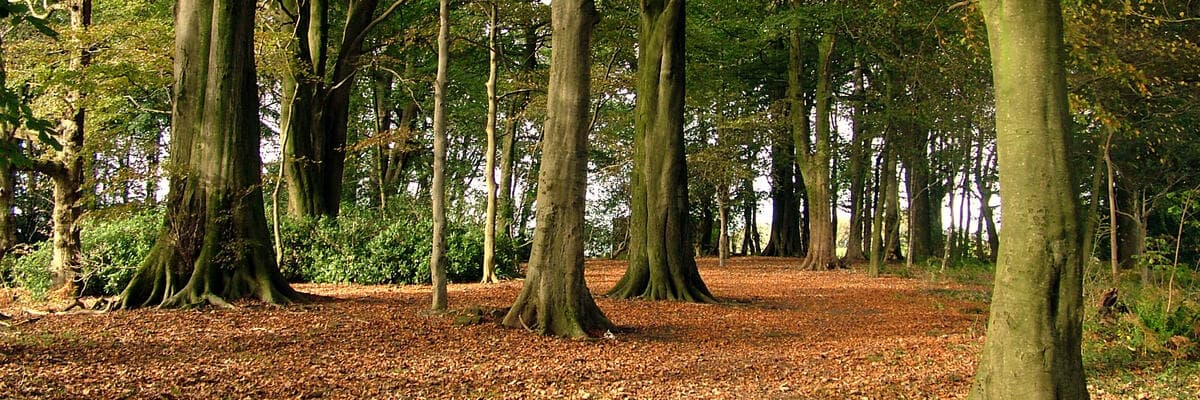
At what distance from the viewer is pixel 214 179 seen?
31.2ft

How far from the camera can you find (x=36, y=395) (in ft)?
16.1

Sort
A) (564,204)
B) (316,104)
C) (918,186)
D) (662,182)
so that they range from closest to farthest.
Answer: (564,204), (662,182), (316,104), (918,186)

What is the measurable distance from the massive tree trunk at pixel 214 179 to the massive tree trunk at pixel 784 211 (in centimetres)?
2251

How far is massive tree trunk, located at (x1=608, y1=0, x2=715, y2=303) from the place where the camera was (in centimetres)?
1183

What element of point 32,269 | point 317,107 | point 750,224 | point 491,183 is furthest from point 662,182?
point 750,224

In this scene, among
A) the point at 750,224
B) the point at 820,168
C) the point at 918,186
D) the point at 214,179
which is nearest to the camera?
the point at 214,179

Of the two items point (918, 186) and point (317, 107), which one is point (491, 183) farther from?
point (918, 186)

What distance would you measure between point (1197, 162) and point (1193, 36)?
30.0 ft

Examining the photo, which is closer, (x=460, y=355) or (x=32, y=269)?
(x=460, y=355)

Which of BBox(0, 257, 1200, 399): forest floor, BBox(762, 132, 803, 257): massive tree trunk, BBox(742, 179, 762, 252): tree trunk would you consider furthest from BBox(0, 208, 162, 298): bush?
BBox(742, 179, 762, 252): tree trunk

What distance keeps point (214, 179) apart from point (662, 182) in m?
6.16

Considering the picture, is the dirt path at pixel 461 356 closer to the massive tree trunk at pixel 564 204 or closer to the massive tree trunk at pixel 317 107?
the massive tree trunk at pixel 564 204

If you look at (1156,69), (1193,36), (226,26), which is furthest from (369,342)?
(1193,36)

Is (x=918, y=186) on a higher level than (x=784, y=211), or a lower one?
higher
